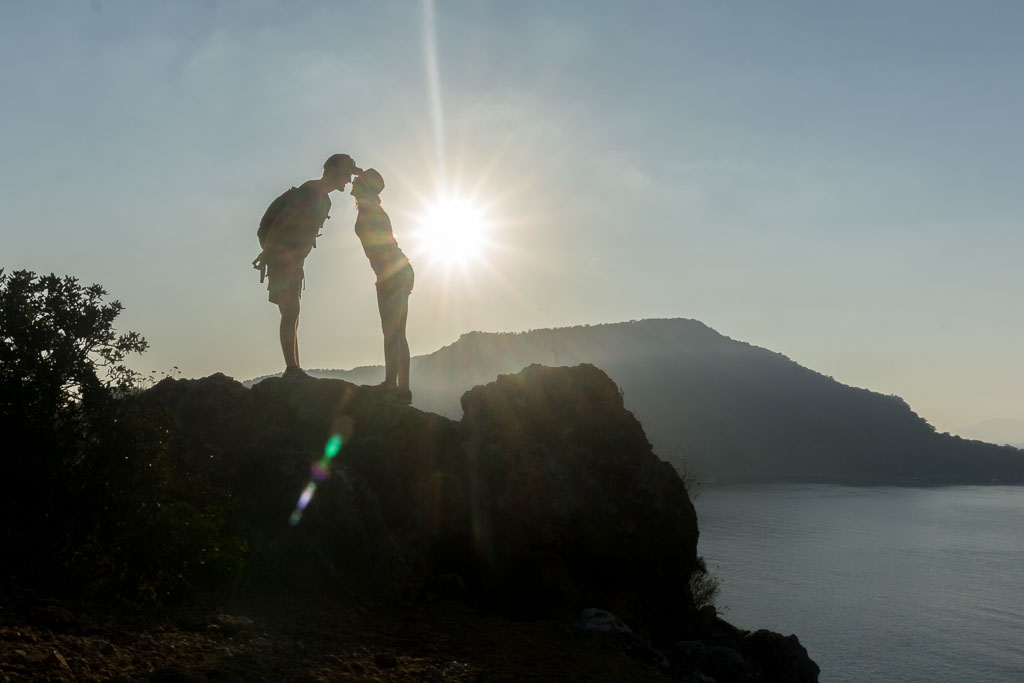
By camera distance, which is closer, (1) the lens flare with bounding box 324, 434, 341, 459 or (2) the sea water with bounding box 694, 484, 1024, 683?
(1) the lens flare with bounding box 324, 434, 341, 459

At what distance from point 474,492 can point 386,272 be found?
516cm

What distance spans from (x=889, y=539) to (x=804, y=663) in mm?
79458

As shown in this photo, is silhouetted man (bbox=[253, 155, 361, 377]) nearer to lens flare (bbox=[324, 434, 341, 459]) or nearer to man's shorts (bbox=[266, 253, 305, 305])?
man's shorts (bbox=[266, 253, 305, 305])

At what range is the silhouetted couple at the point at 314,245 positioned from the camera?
13.9 m

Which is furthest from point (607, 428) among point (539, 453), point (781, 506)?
point (781, 506)

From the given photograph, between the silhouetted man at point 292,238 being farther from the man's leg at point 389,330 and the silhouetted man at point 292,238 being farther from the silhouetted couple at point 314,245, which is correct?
the man's leg at point 389,330

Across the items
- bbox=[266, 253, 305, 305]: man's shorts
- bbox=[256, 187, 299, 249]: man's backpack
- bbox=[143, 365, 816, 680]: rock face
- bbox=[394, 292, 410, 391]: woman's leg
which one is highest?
bbox=[256, 187, 299, 249]: man's backpack

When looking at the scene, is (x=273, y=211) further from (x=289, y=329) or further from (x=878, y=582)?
(x=878, y=582)

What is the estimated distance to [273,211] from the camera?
14.0 m

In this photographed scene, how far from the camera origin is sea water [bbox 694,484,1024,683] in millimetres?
45969

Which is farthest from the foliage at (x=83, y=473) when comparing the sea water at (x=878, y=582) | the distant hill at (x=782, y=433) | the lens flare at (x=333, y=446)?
the distant hill at (x=782, y=433)

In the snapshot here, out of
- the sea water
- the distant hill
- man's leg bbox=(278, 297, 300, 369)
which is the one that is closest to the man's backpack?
man's leg bbox=(278, 297, 300, 369)

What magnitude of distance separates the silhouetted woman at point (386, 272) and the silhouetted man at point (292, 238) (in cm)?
51

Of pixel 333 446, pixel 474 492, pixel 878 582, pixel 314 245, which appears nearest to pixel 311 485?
pixel 333 446
